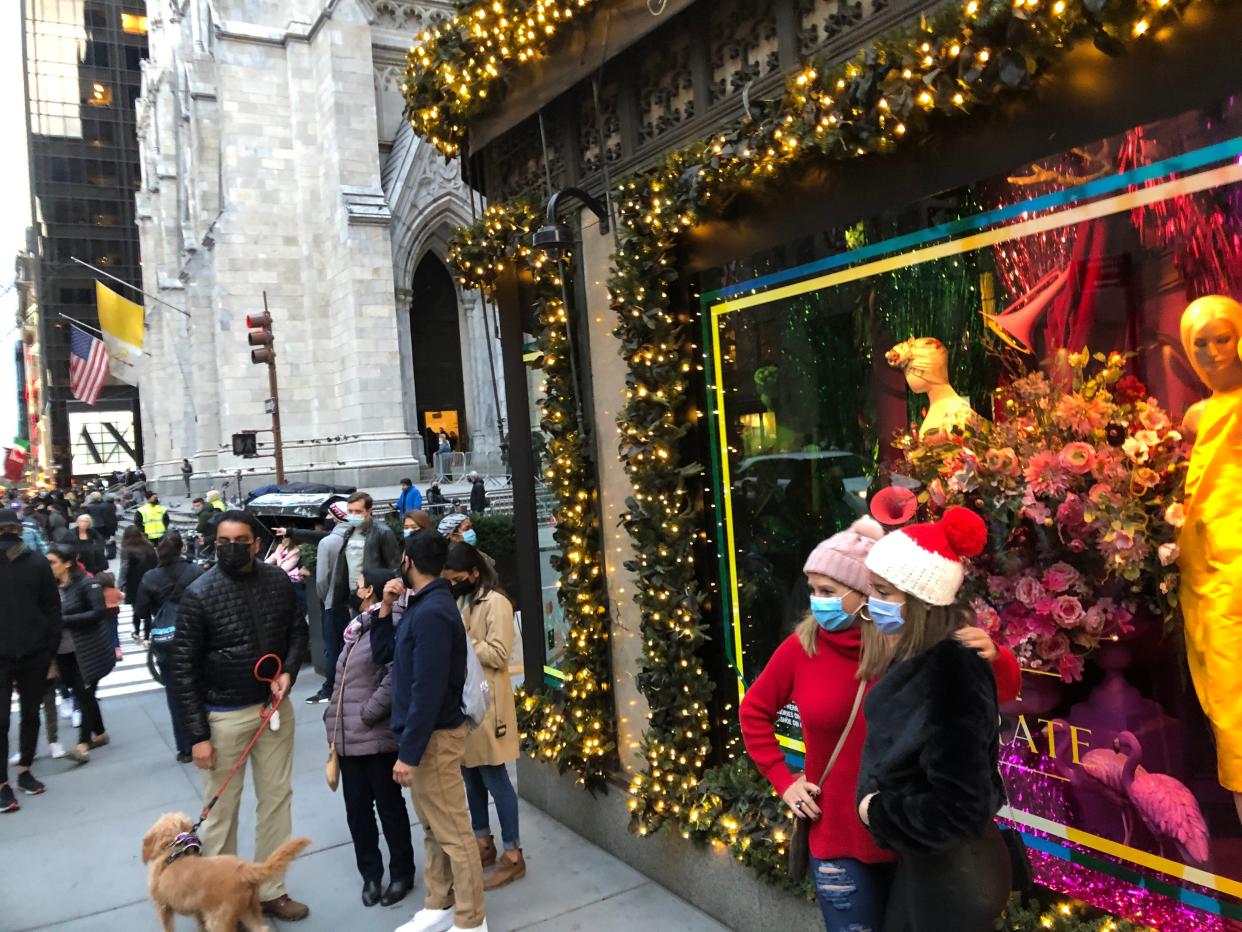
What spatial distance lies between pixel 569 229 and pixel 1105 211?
3.07 metres

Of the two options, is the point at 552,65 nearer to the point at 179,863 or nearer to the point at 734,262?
the point at 734,262

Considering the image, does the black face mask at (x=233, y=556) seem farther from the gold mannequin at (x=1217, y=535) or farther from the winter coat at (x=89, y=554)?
the winter coat at (x=89, y=554)

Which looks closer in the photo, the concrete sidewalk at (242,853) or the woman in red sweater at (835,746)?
the woman in red sweater at (835,746)

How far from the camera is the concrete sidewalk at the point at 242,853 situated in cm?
478

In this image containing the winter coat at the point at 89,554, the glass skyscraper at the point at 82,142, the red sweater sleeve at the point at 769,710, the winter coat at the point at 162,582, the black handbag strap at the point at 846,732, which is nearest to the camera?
the black handbag strap at the point at 846,732

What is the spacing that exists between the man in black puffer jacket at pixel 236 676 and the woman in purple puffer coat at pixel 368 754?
1.26ft

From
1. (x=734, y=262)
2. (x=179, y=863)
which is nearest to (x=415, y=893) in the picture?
(x=179, y=863)

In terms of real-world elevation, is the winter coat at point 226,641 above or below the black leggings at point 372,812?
above

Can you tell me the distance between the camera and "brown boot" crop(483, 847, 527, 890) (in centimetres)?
507

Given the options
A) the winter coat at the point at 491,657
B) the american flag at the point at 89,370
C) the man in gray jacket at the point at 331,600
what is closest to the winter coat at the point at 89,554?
the man in gray jacket at the point at 331,600

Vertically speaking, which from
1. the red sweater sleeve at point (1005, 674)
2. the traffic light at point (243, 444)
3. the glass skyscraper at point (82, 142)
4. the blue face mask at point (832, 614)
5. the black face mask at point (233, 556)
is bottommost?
the red sweater sleeve at point (1005, 674)

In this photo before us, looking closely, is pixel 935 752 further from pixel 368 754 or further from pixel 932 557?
pixel 368 754

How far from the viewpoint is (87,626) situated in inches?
304

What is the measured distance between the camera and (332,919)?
479 centimetres
